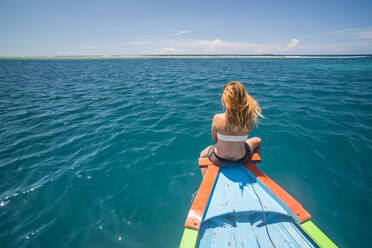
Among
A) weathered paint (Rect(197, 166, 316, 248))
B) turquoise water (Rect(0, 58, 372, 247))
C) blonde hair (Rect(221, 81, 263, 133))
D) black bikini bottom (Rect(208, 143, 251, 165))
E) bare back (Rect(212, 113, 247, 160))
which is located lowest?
turquoise water (Rect(0, 58, 372, 247))

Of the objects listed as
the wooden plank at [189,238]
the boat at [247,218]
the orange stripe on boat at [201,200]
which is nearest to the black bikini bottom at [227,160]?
the orange stripe on boat at [201,200]

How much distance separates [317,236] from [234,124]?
1.94 metres

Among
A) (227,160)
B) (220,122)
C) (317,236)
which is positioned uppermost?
(220,122)

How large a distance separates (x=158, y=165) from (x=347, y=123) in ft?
28.7

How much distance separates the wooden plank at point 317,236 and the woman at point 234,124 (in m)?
1.47

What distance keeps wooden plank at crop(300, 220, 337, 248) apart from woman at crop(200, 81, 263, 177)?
1.47m

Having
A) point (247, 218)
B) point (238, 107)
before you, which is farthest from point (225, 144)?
point (247, 218)

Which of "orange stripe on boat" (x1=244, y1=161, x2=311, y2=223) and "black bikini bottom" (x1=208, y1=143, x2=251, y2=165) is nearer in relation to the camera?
"orange stripe on boat" (x1=244, y1=161, x2=311, y2=223)

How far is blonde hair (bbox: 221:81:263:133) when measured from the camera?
2621mm

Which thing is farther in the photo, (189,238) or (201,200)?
(201,200)

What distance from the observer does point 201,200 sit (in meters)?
2.56

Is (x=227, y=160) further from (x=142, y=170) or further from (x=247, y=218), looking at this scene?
(x=142, y=170)

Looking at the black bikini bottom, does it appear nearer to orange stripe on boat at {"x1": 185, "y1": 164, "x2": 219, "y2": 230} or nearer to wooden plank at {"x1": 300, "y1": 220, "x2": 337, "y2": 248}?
orange stripe on boat at {"x1": 185, "y1": 164, "x2": 219, "y2": 230}

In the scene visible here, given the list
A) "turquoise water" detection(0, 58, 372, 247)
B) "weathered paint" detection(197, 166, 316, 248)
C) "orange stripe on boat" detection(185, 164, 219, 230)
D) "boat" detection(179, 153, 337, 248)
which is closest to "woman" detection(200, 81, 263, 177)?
"orange stripe on boat" detection(185, 164, 219, 230)
